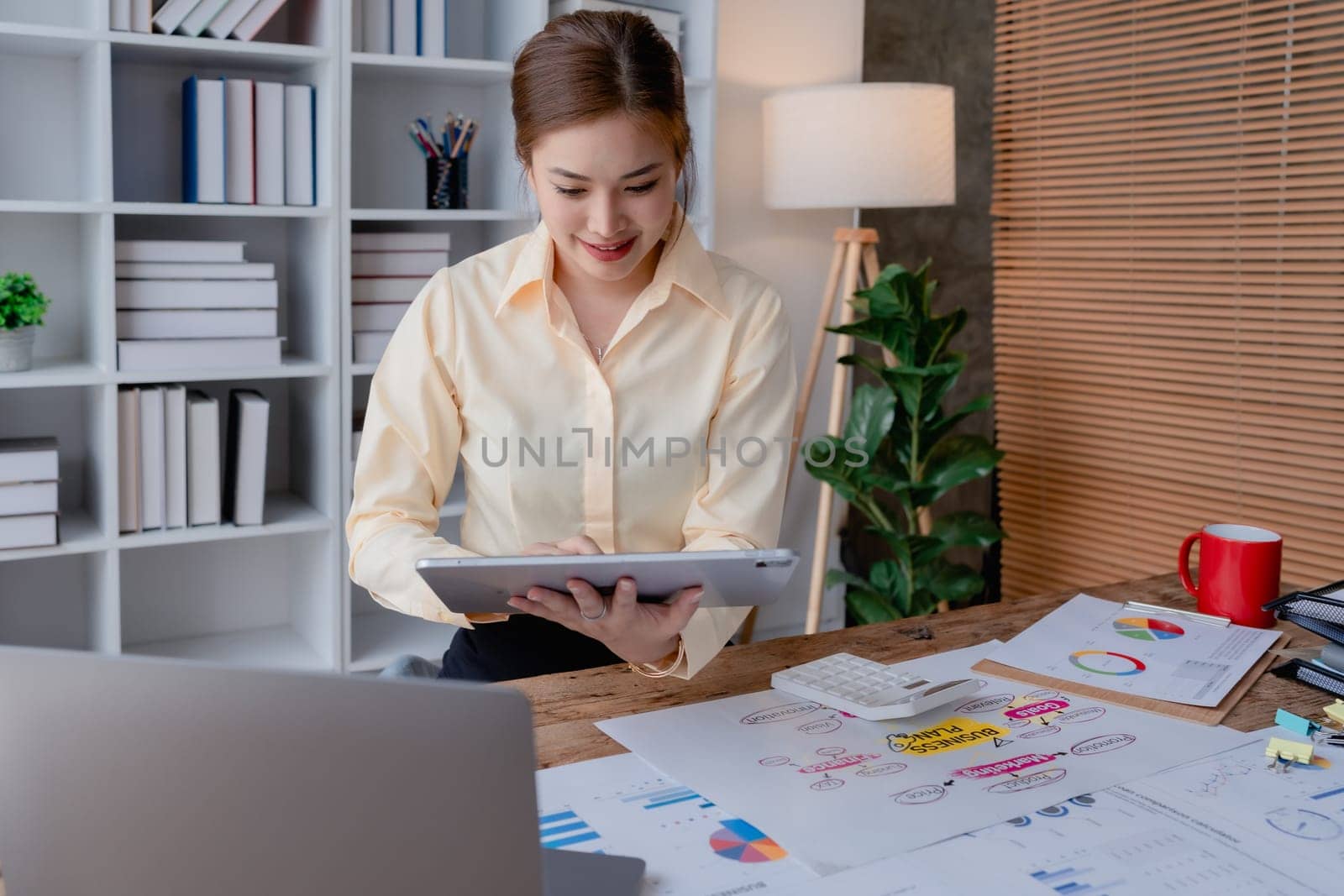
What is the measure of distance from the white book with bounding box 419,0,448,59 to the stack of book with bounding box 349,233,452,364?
420 mm

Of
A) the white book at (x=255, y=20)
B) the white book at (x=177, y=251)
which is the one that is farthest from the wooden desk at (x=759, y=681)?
the white book at (x=255, y=20)

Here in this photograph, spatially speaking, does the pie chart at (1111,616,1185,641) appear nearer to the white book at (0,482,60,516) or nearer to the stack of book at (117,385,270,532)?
the stack of book at (117,385,270,532)

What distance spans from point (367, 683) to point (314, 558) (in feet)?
7.63

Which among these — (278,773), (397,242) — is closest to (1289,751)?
(278,773)

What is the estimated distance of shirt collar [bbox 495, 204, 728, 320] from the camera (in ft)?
5.36

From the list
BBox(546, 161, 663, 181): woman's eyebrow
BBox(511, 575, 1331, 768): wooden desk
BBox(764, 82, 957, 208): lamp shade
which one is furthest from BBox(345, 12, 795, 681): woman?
BBox(764, 82, 957, 208): lamp shade

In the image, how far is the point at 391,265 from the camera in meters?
2.79

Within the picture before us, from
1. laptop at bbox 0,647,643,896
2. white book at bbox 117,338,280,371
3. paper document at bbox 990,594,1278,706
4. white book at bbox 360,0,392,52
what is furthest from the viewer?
white book at bbox 360,0,392,52

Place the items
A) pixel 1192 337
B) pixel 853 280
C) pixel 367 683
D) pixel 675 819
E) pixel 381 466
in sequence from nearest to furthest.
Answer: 1. pixel 367 683
2. pixel 675 819
3. pixel 381 466
4. pixel 1192 337
5. pixel 853 280

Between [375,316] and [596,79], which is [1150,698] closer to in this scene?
[596,79]

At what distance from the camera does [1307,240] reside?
2695 mm

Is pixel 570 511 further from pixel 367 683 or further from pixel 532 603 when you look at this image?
pixel 367 683

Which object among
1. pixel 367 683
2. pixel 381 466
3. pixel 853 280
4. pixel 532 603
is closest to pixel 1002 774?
pixel 532 603

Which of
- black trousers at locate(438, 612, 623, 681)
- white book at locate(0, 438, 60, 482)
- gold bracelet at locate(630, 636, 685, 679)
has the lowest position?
black trousers at locate(438, 612, 623, 681)
